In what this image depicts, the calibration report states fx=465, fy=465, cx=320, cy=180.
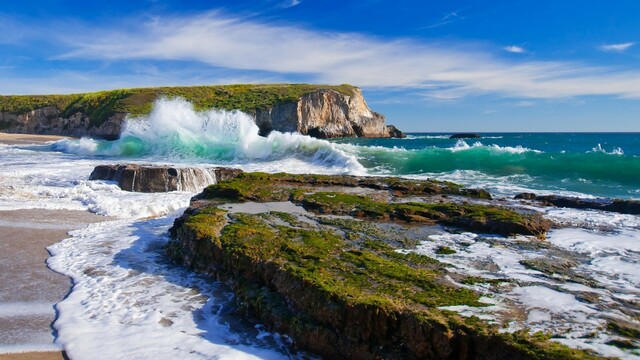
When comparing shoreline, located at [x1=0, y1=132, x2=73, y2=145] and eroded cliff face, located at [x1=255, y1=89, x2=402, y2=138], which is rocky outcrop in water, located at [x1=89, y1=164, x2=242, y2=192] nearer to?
shoreline, located at [x1=0, y1=132, x2=73, y2=145]

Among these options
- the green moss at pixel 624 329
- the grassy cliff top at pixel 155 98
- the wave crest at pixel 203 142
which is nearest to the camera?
the green moss at pixel 624 329

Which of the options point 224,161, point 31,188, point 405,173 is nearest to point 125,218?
point 31,188

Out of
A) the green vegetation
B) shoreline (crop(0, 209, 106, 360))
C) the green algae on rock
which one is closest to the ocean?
shoreline (crop(0, 209, 106, 360))

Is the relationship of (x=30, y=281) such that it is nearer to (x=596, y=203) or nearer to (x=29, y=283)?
(x=29, y=283)

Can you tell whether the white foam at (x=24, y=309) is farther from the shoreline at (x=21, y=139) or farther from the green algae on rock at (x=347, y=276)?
the shoreline at (x=21, y=139)

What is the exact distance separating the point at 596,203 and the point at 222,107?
4903 centimetres

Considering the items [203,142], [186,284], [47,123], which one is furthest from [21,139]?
[186,284]

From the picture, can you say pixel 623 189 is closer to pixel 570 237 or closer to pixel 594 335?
pixel 570 237

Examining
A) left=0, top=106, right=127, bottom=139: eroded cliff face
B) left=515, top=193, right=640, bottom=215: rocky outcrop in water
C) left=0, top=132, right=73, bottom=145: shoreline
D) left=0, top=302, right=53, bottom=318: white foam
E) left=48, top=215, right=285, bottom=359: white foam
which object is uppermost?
left=0, top=106, right=127, bottom=139: eroded cliff face

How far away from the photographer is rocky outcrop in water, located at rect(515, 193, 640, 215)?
31.7 feet

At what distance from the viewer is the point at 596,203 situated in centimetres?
1012

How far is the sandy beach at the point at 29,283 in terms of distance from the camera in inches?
171

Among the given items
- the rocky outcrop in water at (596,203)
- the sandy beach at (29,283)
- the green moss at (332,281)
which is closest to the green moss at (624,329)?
the green moss at (332,281)

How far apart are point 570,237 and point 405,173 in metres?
15.0
